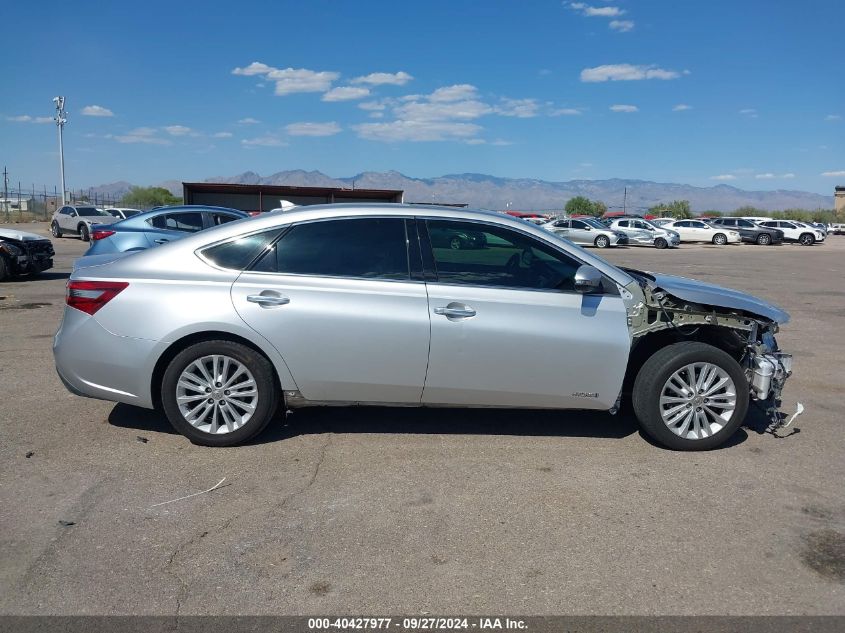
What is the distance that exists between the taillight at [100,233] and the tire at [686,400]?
32.0 feet

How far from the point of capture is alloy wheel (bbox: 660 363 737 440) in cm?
504

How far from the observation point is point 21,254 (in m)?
14.3

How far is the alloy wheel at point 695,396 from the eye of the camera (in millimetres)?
5043

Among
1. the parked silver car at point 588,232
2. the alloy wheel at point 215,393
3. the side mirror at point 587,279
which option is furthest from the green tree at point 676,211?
the alloy wheel at point 215,393

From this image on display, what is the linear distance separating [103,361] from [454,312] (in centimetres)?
241

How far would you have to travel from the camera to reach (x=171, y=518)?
397 centimetres

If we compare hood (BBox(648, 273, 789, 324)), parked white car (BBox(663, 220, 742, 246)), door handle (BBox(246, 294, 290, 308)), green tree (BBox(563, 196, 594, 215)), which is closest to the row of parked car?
parked white car (BBox(663, 220, 742, 246))

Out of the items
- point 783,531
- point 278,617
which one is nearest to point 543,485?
point 783,531

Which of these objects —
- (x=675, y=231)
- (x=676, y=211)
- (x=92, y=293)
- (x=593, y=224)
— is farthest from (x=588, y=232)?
(x=676, y=211)

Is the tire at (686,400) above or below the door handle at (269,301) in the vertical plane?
below

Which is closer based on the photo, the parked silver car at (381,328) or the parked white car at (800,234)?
the parked silver car at (381,328)

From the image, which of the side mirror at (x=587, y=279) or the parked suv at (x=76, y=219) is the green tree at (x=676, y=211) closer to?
the parked suv at (x=76, y=219)

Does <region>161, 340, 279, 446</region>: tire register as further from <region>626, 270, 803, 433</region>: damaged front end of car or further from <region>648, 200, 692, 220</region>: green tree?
<region>648, 200, 692, 220</region>: green tree

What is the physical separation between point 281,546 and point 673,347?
9.80 feet
